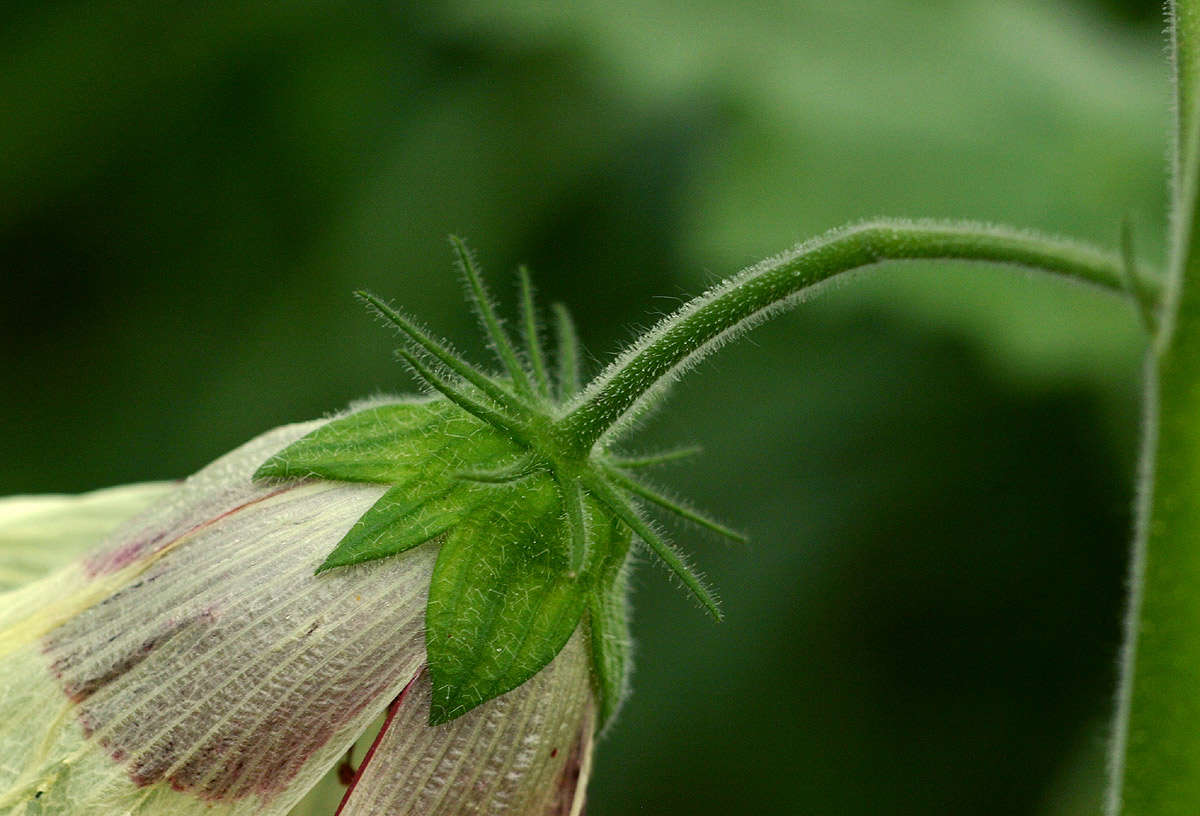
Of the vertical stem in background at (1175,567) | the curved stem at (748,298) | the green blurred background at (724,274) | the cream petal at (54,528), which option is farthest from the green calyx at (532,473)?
the green blurred background at (724,274)

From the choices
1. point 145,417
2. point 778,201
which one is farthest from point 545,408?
point 145,417

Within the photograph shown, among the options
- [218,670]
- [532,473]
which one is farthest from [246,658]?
[532,473]

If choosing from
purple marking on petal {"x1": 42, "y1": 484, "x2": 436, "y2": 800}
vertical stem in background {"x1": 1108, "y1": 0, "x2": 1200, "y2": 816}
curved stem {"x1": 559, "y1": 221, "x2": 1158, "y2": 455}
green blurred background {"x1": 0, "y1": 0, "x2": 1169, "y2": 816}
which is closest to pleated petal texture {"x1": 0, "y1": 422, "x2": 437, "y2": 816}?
purple marking on petal {"x1": 42, "y1": 484, "x2": 436, "y2": 800}

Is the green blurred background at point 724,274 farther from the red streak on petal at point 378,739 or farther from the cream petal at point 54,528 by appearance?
the red streak on petal at point 378,739

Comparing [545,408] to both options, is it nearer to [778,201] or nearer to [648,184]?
[778,201]

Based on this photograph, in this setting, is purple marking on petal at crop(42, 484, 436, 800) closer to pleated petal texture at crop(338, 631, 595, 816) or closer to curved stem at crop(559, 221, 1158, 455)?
pleated petal texture at crop(338, 631, 595, 816)

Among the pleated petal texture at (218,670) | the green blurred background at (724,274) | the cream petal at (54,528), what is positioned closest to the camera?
the pleated petal texture at (218,670)
